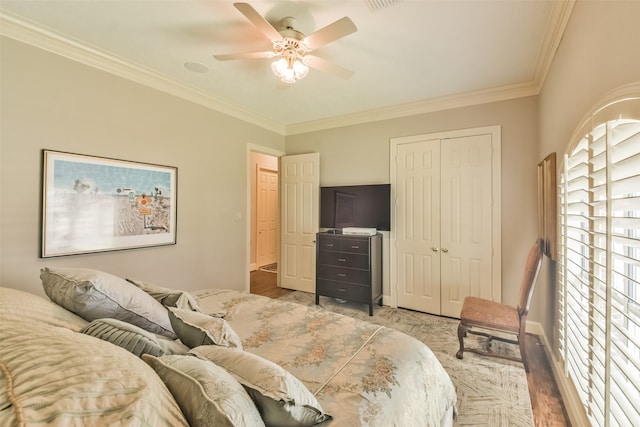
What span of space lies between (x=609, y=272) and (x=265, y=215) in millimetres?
6059

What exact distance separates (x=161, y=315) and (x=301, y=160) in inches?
135

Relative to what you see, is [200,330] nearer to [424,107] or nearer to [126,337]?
[126,337]

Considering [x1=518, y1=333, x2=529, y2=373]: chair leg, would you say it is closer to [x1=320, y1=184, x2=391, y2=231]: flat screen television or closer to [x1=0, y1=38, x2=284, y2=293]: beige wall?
[x1=320, y1=184, x2=391, y2=231]: flat screen television

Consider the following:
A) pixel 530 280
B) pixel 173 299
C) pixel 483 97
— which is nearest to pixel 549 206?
pixel 530 280

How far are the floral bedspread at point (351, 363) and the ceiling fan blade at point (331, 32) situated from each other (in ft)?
6.11

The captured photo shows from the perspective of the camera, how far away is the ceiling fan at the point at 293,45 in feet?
5.77

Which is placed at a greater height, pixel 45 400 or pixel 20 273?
pixel 45 400

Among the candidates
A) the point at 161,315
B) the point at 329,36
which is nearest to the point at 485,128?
the point at 329,36

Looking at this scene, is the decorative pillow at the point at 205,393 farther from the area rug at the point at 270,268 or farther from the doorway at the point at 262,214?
the area rug at the point at 270,268

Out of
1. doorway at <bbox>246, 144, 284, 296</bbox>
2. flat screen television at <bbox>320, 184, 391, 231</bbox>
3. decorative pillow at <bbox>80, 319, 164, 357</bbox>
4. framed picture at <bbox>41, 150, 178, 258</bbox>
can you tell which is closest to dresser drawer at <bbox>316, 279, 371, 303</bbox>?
flat screen television at <bbox>320, 184, 391, 231</bbox>

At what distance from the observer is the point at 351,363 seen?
1266 mm

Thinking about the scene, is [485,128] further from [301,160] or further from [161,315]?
[161,315]

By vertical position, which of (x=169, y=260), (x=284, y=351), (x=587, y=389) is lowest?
(x=587, y=389)

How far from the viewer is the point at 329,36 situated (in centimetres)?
182
